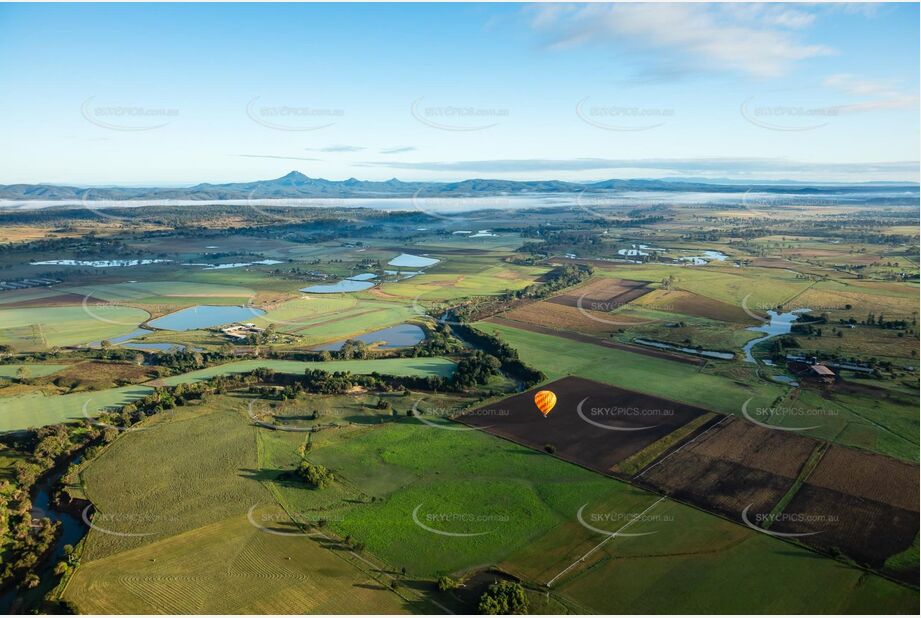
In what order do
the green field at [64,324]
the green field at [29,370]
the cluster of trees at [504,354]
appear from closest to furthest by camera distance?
the cluster of trees at [504,354] → the green field at [29,370] → the green field at [64,324]

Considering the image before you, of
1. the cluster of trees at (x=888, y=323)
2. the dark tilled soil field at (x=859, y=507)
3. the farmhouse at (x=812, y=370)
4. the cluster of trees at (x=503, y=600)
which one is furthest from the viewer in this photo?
the cluster of trees at (x=888, y=323)

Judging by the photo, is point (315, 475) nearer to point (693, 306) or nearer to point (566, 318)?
point (566, 318)

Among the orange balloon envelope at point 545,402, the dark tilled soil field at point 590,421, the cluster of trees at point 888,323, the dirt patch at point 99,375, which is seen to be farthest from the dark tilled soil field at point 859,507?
the dirt patch at point 99,375

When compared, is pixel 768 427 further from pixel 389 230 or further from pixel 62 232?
pixel 62 232

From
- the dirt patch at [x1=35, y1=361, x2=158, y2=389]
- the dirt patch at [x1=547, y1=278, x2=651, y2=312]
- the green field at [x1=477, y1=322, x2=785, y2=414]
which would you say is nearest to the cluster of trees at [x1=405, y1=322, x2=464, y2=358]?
the green field at [x1=477, y1=322, x2=785, y2=414]

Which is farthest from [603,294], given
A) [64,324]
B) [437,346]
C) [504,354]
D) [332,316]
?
[64,324]

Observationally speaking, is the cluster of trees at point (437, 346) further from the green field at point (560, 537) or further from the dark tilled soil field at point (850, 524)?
the dark tilled soil field at point (850, 524)
